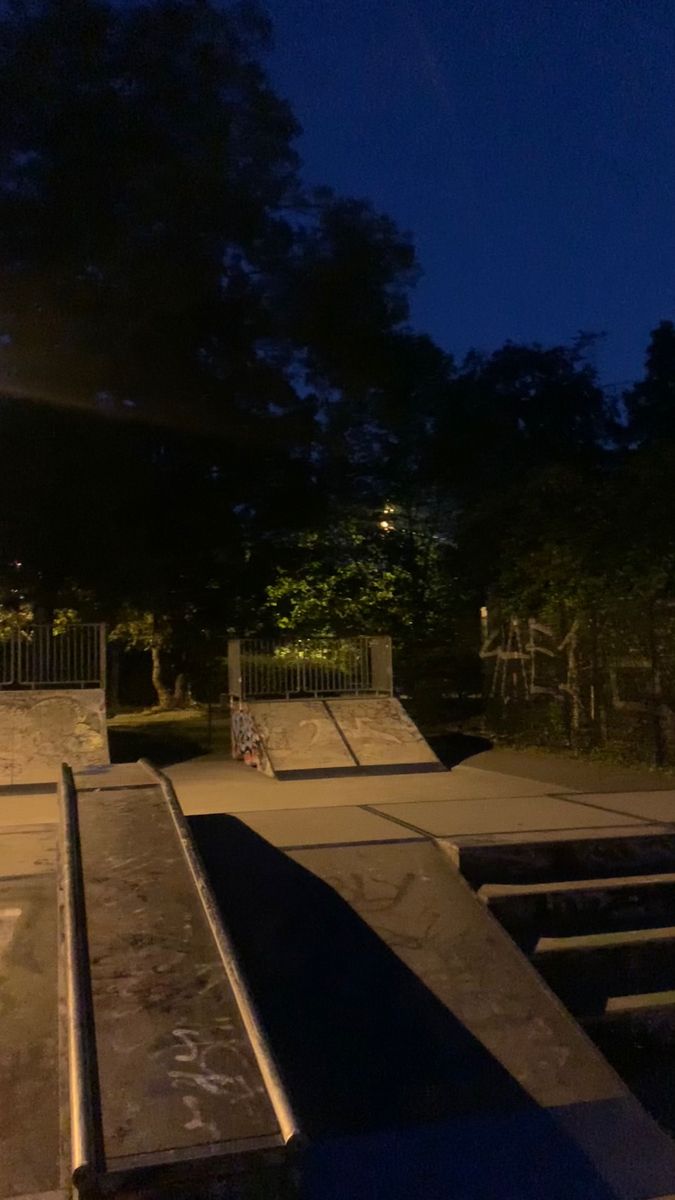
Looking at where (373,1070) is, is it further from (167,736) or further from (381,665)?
(167,736)

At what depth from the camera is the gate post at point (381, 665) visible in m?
16.4

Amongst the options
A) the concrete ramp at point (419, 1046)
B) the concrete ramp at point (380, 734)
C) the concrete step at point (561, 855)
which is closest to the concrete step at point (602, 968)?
the concrete ramp at point (419, 1046)

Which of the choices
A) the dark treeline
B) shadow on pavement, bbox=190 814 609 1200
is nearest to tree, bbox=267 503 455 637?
the dark treeline

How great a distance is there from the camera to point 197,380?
18.8 m

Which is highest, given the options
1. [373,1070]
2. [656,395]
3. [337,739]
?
[656,395]

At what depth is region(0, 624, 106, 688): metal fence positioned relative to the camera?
1507 centimetres

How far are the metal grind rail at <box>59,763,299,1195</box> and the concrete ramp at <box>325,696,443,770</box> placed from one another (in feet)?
26.0

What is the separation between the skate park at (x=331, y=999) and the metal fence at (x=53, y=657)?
22.1 ft

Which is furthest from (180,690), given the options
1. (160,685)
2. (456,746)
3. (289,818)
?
(289,818)

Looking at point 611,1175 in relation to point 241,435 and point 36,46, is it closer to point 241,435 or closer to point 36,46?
point 241,435

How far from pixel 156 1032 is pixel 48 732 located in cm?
1016

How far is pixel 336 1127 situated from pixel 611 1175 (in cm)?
112

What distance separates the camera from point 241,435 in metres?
19.6

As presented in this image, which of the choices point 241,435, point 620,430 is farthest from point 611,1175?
point 620,430
